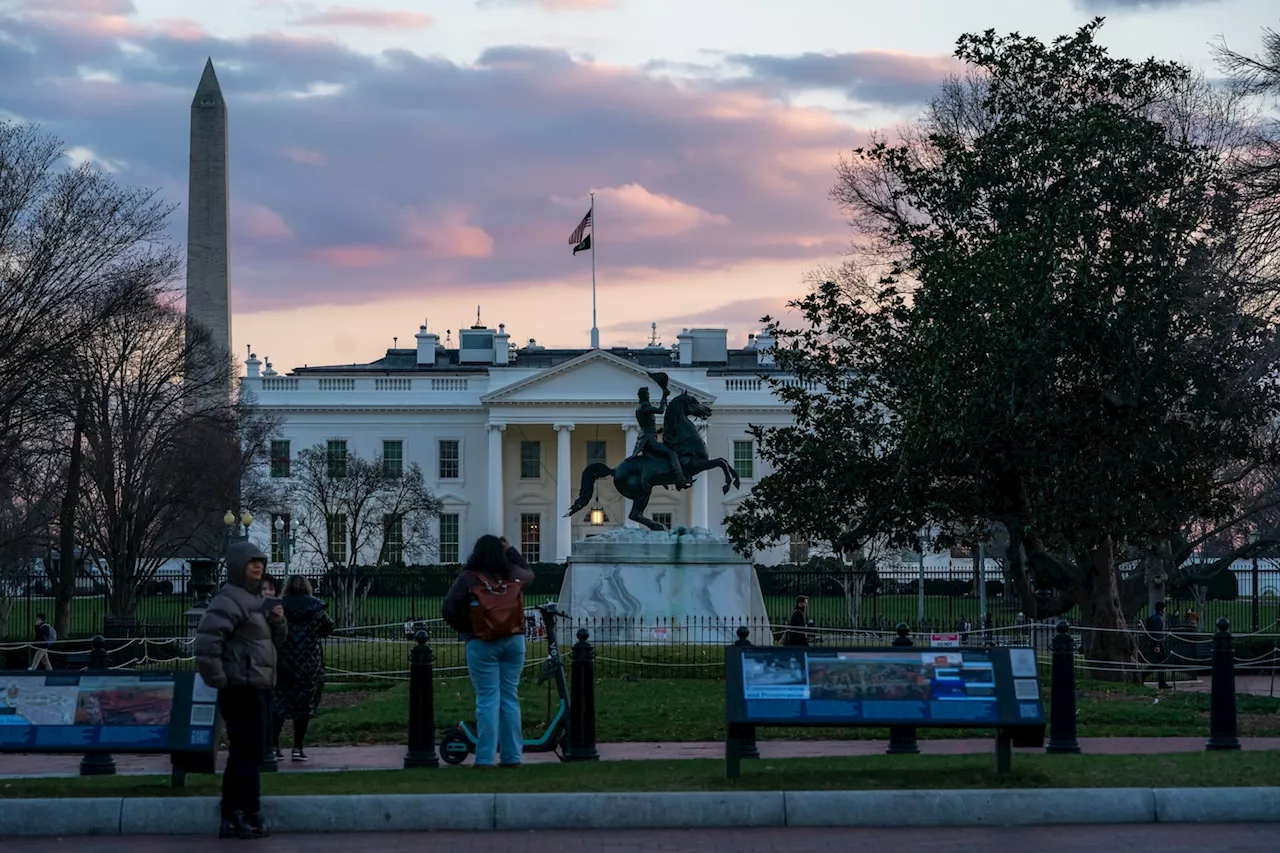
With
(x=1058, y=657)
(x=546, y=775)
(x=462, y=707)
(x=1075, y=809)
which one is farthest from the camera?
(x=462, y=707)

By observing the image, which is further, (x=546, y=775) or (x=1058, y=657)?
(x=1058, y=657)

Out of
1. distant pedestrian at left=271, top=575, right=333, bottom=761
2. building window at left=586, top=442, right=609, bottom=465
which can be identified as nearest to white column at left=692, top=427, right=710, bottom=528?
building window at left=586, top=442, right=609, bottom=465

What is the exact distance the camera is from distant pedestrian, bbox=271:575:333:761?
49.5 ft

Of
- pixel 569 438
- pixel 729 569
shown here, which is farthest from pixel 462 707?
pixel 569 438

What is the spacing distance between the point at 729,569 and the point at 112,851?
18.3 m

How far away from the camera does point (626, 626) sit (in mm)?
26875

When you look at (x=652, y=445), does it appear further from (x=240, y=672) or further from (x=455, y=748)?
(x=240, y=672)

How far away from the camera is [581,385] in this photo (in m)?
86.4

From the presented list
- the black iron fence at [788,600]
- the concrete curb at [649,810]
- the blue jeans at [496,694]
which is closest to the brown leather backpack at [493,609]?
the blue jeans at [496,694]

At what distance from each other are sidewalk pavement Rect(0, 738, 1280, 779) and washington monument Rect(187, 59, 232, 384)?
3988 centimetres

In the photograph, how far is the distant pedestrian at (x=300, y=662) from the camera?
15.1 metres

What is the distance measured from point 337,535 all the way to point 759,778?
57313 millimetres

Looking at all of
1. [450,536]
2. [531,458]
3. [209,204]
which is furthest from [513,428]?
[209,204]

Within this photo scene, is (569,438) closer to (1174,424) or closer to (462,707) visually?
(1174,424)
